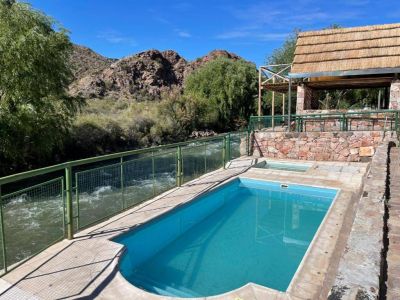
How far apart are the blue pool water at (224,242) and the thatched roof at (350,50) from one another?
8.66 meters

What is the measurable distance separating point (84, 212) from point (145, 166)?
2170 mm

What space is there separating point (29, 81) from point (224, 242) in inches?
374

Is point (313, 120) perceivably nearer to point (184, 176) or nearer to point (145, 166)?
point (184, 176)

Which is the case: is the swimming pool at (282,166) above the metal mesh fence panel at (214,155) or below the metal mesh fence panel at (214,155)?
below

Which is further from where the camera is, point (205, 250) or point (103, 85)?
point (103, 85)

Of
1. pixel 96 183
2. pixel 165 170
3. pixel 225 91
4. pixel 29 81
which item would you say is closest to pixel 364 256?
pixel 96 183

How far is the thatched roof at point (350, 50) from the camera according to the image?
50.3 feet

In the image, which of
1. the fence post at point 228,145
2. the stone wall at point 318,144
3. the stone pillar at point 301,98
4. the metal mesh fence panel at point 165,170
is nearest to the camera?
the metal mesh fence panel at point 165,170

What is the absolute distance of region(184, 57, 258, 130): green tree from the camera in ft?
105

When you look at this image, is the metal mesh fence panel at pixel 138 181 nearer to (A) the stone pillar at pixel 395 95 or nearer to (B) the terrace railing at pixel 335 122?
(B) the terrace railing at pixel 335 122

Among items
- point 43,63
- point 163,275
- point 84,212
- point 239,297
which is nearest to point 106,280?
point 163,275

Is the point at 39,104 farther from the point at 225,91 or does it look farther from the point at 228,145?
the point at 225,91

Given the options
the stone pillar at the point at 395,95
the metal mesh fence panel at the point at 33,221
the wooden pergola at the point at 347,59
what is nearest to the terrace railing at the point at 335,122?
the wooden pergola at the point at 347,59

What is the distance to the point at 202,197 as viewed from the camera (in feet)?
26.8
